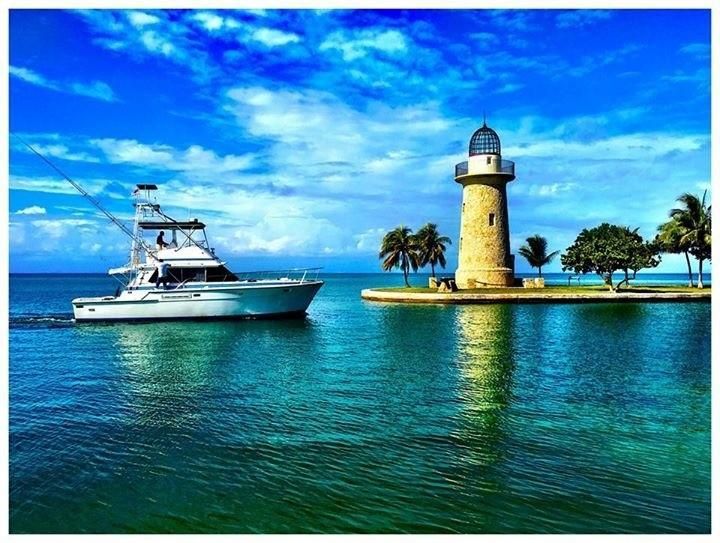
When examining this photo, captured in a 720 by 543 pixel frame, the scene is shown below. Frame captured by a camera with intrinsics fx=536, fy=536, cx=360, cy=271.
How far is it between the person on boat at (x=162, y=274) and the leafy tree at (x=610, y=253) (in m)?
30.9

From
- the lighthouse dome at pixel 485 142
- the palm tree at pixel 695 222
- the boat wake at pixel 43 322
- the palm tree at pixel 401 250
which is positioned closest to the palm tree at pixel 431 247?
the palm tree at pixel 401 250

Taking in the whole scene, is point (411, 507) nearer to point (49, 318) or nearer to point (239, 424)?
point (239, 424)

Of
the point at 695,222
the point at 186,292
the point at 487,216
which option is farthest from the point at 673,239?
the point at 186,292

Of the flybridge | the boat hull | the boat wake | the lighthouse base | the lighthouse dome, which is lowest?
the boat wake

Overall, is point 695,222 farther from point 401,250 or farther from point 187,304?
point 187,304

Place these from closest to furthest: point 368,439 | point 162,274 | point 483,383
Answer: point 368,439, point 483,383, point 162,274

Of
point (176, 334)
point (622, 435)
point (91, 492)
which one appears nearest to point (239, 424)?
point (91, 492)

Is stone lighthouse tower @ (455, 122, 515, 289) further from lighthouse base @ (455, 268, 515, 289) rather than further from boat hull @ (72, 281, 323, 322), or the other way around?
boat hull @ (72, 281, 323, 322)

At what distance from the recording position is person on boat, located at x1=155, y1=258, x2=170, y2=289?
29.3 meters

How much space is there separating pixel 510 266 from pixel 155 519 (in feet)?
128

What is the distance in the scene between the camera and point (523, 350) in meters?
18.5

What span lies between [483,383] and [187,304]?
67.5 feet

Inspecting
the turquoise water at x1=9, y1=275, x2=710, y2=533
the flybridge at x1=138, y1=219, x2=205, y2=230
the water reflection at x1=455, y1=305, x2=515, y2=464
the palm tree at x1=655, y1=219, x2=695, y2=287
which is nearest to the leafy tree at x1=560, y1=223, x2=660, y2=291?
the palm tree at x1=655, y1=219, x2=695, y2=287

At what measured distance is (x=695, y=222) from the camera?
44.9 m
